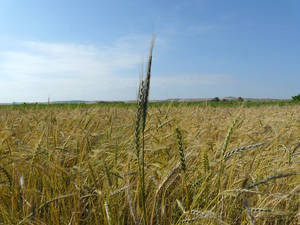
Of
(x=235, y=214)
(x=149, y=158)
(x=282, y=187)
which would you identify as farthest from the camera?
(x=149, y=158)

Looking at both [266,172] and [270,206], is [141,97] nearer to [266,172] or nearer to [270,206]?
[270,206]

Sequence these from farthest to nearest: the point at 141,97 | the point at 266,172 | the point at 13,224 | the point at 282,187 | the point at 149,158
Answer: the point at 149,158 < the point at 266,172 < the point at 282,187 < the point at 13,224 < the point at 141,97

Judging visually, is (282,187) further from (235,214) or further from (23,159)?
(23,159)

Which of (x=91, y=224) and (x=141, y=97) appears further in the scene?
(x=91, y=224)

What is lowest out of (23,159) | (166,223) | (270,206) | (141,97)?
(166,223)

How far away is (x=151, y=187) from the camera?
1.36 m

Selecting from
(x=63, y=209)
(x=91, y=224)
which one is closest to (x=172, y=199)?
(x=91, y=224)

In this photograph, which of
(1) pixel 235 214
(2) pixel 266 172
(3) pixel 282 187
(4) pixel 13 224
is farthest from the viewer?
(2) pixel 266 172

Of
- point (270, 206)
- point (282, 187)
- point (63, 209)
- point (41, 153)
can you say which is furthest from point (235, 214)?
point (41, 153)

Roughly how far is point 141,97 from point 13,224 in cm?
90

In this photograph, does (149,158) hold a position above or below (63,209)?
above

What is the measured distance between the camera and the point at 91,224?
4.08 ft

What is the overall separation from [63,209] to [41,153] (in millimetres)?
437

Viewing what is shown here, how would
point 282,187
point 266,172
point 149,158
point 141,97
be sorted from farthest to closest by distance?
point 149,158, point 266,172, point 282,187, point 141,97
